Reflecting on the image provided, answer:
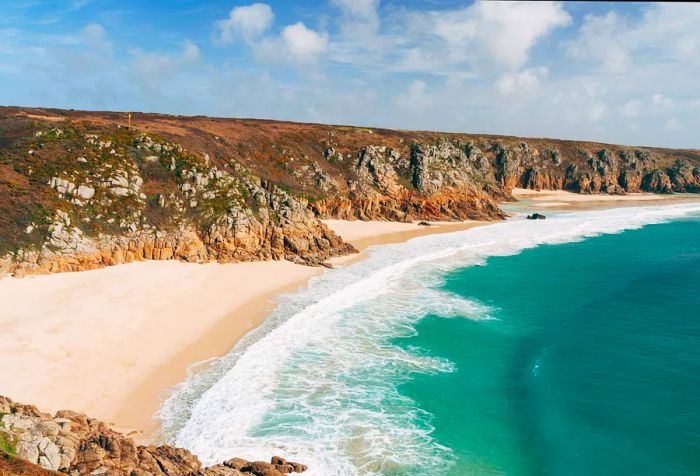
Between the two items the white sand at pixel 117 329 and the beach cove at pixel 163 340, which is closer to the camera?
the beach cove at pixel 163 340

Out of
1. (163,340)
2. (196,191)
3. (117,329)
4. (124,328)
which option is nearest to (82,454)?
(163,340)

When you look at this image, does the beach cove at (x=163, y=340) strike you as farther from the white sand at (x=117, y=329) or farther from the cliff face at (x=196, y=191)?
the cliff face at (x=196, y=191)

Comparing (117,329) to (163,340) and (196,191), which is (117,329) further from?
(196,191)

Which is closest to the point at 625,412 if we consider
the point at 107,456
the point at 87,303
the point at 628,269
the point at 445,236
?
the point at 107,456

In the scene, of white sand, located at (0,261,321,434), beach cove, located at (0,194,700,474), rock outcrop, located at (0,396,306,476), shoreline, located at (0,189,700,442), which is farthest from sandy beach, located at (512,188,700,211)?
rock outcrop, located at (0,396,306,476)

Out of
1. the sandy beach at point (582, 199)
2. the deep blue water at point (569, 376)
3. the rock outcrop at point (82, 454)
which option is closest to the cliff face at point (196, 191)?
the deep blue water at point (569, 376)

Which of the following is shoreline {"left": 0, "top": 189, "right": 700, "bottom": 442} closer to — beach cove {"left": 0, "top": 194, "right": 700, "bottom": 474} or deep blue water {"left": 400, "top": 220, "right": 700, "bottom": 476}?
beach cove {"left": 0, "top": 194, "right": 700, "bottom": 474}

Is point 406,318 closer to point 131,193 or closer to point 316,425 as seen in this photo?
point 316,425
